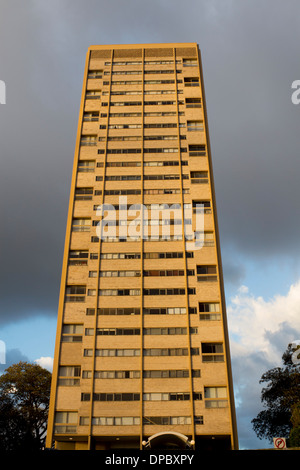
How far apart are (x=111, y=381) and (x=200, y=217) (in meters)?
24.7

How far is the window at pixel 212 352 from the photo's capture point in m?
46.7

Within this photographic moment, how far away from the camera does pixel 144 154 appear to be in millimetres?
61000

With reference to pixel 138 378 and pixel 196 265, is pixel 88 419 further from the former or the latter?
pixel 196 265

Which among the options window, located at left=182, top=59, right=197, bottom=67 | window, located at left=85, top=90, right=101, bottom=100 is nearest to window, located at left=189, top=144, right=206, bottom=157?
window, located at left=182, top=59, right=197, bottom=67

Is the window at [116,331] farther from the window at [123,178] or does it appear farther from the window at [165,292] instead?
the window at [123,178]

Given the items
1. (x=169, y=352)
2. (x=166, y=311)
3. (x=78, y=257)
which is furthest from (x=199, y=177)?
(x=169, y=352)

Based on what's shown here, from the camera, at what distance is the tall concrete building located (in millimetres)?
44125

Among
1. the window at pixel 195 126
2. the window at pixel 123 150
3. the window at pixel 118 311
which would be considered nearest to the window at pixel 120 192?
the window at pixel 123 150

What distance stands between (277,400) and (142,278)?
33.9 meters

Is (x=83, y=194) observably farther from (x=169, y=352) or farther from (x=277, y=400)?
(x=277, y=400)

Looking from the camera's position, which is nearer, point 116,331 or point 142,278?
point 116,331

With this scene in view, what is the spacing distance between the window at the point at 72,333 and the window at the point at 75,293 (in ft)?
10.7
